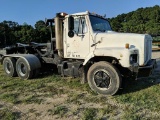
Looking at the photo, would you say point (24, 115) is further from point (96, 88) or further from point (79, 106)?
point (96, 88)

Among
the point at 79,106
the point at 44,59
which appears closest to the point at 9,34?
the point at 44,59

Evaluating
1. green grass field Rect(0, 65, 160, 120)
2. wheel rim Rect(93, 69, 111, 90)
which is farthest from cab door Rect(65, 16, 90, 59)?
green grass field Rect(0, 65, 160, 120)

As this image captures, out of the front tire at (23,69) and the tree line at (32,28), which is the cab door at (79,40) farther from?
the tree line at (32,28)

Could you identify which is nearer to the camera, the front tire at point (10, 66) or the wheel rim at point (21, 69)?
the wheel rim at point (21, 69)

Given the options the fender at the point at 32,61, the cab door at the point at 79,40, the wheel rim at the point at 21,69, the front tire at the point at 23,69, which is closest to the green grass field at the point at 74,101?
the front tire at the point at 23,69

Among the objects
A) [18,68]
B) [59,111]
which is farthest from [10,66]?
[59,111]

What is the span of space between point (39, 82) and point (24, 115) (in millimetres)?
3272

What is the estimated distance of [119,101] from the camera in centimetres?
602

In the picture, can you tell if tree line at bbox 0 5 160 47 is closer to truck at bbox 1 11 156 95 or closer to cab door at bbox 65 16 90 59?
truck at bbox 1 11 156 95

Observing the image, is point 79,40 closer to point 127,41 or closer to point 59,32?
point 59,32

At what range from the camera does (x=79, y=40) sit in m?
7.60

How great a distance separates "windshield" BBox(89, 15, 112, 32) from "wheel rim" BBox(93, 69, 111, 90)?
1.47 metres

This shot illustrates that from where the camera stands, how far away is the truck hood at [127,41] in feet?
21.4

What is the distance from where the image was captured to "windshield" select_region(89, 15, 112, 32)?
294 inches
